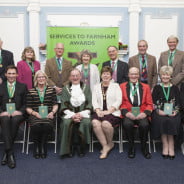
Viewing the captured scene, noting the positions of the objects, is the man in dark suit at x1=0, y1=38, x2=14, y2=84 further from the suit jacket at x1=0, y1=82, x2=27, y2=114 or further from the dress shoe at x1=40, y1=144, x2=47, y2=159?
the dress shoe at x1=40, y1=144, x2=47, y2=159

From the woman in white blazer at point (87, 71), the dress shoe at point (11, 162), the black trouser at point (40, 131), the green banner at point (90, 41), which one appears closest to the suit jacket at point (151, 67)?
the woman in white blazer at point (87, 71)

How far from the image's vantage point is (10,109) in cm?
351

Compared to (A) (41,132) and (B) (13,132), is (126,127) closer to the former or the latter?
(A) (41,132)

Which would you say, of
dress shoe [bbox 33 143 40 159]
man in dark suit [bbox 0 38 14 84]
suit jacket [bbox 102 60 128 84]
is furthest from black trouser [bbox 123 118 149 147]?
man in dark suit [bbox 0 38 14 84]

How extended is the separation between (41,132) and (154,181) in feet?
5.18

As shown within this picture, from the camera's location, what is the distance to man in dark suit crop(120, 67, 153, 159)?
11.5ft

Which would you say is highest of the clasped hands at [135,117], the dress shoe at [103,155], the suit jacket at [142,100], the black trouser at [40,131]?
the suit jacket at [142,100]

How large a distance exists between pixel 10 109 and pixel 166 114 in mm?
2091

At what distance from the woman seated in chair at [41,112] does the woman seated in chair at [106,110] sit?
59 cm

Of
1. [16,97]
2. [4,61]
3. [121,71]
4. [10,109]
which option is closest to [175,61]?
[121,71]

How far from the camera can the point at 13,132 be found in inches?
135

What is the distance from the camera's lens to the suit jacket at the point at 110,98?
12.1 feet

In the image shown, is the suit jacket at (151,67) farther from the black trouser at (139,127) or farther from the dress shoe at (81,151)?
the dress shoe at (81,151)

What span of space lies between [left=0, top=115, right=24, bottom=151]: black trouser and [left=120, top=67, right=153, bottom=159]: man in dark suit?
143 cm
